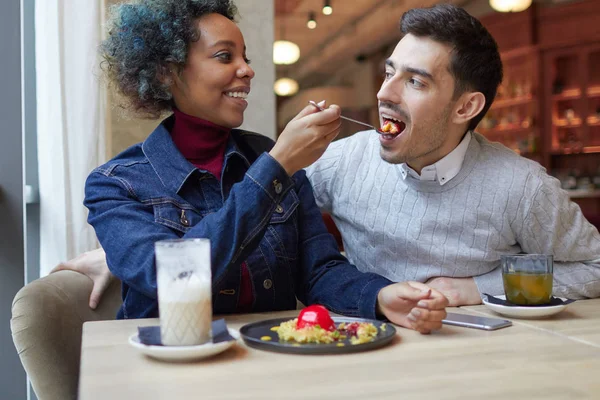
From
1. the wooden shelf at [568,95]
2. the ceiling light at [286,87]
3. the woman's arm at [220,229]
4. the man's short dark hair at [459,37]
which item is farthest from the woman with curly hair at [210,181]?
the ceiling light at [286,87]

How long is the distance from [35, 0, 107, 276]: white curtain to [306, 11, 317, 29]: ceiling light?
6.61 meters

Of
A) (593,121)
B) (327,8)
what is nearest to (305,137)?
(593,121)

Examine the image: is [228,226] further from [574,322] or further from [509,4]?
[509,4]

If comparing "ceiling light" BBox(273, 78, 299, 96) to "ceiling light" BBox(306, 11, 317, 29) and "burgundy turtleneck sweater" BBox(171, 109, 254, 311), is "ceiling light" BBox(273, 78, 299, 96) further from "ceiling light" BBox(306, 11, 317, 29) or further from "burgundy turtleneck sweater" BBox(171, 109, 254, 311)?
"burgundy turtleneck sweater" BBox(171, 109, 254, 311)

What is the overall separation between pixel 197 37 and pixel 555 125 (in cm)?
713

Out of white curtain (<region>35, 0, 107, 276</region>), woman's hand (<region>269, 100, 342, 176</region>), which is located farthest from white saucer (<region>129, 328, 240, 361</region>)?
white curtain (<region>35, 0, 107, 276</region>)

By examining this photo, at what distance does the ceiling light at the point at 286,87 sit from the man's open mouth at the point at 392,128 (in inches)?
300

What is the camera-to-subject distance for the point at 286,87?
9.25 metres

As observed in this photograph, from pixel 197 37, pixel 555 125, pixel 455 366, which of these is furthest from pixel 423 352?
pixel 555 125

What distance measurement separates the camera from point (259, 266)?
60.4 inches

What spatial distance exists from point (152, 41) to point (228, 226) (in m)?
0.56

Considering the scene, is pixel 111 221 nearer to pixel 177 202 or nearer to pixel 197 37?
pixel 177 202

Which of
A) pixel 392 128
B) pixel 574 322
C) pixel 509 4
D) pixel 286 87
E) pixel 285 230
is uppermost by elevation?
pixel 509 4

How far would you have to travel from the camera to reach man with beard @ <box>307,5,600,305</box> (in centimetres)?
162
